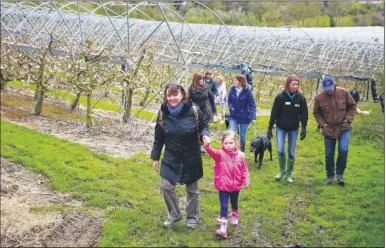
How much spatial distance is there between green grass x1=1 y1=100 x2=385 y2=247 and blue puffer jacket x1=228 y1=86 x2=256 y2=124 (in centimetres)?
98

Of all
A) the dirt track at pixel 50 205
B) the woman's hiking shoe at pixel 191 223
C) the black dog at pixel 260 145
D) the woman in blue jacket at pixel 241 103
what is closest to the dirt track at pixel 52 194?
the dirt track at pixel 50 205

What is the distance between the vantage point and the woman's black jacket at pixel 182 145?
458 cm

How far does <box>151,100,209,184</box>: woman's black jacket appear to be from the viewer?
4578mm

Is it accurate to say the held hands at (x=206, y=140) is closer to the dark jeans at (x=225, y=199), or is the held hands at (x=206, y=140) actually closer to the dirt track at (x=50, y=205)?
the dark jeans at (x=225, y=199)

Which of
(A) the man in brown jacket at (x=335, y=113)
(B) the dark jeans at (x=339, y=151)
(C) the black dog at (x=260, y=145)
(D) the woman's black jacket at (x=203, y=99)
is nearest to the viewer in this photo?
(A) the man in brown jacket at (x=335, y=113)

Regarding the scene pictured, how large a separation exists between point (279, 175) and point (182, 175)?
2.90m

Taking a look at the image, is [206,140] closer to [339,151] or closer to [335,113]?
[335,113]

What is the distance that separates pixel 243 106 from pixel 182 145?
10.8 ft

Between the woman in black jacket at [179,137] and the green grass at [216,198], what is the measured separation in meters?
0.60

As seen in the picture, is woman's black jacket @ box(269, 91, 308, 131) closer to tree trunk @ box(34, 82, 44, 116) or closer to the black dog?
the black dog

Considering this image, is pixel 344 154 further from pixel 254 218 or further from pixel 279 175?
pixel 254 218

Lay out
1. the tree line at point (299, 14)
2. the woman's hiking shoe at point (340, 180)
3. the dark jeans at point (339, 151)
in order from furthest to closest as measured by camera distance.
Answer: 1. the tree line at point (299, 14)
2. the woman's hiking shoe at point (340, 180)
3. the dark jeans at point (339, 151)

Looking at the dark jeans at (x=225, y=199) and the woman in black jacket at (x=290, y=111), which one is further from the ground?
the woman in black jacket at (x=290, y=111)

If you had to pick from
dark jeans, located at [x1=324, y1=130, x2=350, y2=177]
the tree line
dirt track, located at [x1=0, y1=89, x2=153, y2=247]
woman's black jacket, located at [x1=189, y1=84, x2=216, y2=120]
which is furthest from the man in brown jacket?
the tree line
